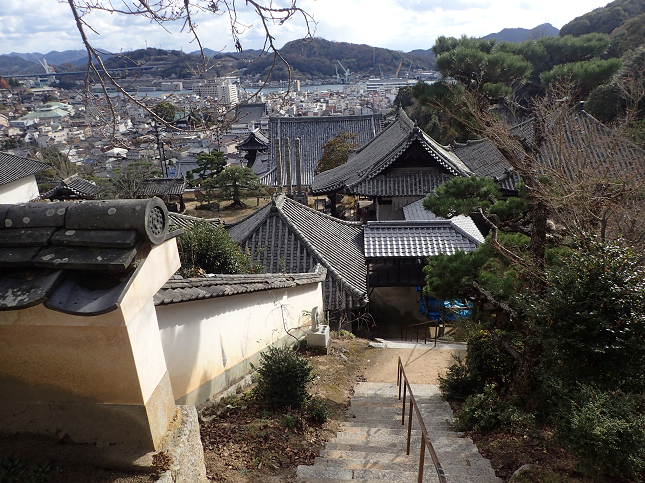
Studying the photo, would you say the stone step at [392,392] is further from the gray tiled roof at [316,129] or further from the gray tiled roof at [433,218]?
the gray tiled roof at [316,129]

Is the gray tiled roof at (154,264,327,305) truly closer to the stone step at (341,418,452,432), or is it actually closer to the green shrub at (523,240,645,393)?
the stone step at (341,418,452,432)

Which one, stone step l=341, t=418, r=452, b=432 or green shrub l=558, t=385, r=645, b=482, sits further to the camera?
stone step l=341, t=418, r=452, b=432

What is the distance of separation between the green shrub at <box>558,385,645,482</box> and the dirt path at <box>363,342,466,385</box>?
517 cm

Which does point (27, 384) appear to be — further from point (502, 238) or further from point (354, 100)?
point (354, 100)

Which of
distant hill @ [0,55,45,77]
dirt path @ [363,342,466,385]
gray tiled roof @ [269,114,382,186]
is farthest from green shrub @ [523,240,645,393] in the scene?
distant hill @ [0,55,45,77]

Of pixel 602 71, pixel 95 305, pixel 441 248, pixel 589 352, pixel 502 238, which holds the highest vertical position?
pixel 602 71

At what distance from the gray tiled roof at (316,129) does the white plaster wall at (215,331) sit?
995 inches

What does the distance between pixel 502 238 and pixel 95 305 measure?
6.35m

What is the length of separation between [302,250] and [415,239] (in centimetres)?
386

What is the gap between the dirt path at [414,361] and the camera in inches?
378

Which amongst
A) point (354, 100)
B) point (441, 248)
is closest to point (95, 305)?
point (441, 248)

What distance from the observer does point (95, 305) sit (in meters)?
2.41

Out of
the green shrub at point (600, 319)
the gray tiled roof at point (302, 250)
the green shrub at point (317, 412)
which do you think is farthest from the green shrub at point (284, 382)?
the gray tiled roof at point (302, 250)

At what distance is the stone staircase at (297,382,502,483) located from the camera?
437cm
